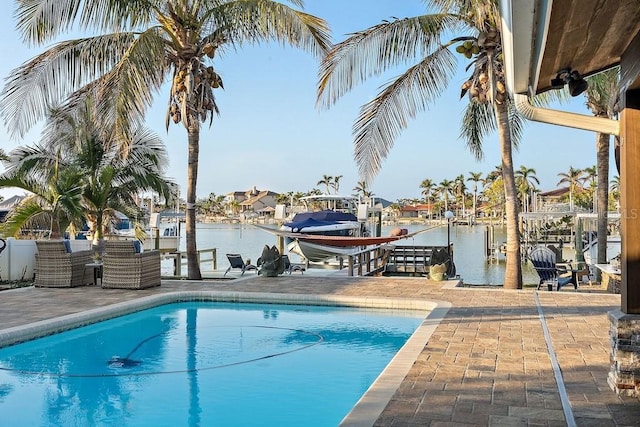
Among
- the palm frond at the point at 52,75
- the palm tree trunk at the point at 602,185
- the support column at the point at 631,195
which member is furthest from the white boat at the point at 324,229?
the support column at the point at 631,195

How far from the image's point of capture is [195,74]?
35.2 ft

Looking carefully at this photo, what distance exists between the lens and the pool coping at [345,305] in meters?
3.85

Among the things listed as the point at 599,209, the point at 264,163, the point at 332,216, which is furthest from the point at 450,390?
the point at 264,163

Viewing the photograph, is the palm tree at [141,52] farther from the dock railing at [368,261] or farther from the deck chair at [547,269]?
the deck chair at [547,269]

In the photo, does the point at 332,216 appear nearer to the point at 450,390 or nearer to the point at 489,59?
the point at 489,59

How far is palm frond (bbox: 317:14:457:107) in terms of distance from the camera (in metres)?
9.81

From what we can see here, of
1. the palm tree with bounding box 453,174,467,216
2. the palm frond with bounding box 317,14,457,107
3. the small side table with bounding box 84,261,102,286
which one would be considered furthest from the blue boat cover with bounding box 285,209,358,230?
the palm tree with bounding box 453,174,467,216

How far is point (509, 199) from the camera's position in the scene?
10.2 meters

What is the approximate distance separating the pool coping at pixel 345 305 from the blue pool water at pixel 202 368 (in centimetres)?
13

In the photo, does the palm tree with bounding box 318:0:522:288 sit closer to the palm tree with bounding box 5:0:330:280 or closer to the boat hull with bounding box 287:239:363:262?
the palm tree with bounding box 5:0:330:280

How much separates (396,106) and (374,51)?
3.63ft

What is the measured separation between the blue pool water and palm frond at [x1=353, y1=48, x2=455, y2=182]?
3281 mm

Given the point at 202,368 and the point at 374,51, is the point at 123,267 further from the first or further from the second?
the point at 374,51

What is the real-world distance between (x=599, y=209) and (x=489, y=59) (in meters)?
5.57
